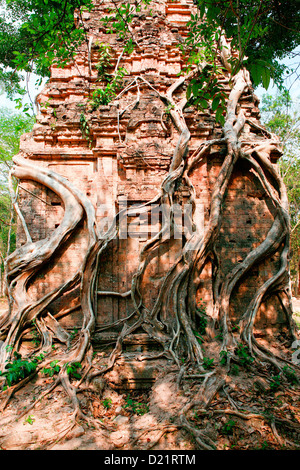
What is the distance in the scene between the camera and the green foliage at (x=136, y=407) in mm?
3203

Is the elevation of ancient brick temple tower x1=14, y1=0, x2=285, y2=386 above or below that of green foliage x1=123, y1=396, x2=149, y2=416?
above

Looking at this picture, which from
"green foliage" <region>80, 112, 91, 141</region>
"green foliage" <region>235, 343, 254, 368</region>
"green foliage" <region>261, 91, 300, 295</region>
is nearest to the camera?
"green foliage" <region>235, 343, 254, 368</region>

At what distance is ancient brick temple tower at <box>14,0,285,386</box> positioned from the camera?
4512mm

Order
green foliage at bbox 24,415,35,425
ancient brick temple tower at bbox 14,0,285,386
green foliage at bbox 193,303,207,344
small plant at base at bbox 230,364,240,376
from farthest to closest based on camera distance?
ancient brick temple tower at bbox 14,0,285,386
green foliage at bbox 193,303,207,344
small plant at base at bbox 230,364,240,376
green foliage at bbox 24,415,35,425

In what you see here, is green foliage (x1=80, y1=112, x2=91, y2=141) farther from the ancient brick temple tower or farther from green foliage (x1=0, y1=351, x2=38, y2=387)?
green foliage (x1=0, y1=351, x2=38, y2=387)

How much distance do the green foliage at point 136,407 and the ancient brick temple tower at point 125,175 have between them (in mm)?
949

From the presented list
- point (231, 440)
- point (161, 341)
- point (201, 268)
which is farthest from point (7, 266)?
point (231, 440)

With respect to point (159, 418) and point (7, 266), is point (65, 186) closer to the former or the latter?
point (7, 266)

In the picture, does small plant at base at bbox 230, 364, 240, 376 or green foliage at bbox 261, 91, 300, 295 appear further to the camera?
green foliage at bbox 261, 91, 300, 295

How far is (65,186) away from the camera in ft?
15.6

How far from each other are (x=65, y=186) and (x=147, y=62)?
2.88 meters

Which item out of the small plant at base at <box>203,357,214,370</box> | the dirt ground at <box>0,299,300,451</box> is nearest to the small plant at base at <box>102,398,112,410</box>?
the dirt ground at <box>0,299,300,451</box>

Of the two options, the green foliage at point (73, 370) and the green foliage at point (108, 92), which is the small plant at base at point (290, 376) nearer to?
the green foliage at point (73, 370)

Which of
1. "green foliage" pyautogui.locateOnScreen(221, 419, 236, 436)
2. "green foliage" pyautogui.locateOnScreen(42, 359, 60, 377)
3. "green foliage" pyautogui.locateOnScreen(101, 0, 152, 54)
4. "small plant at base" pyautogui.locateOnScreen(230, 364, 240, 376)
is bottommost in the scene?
"green foliage" pyautogui.locateOnScreen(221, 419, 236, 436)
